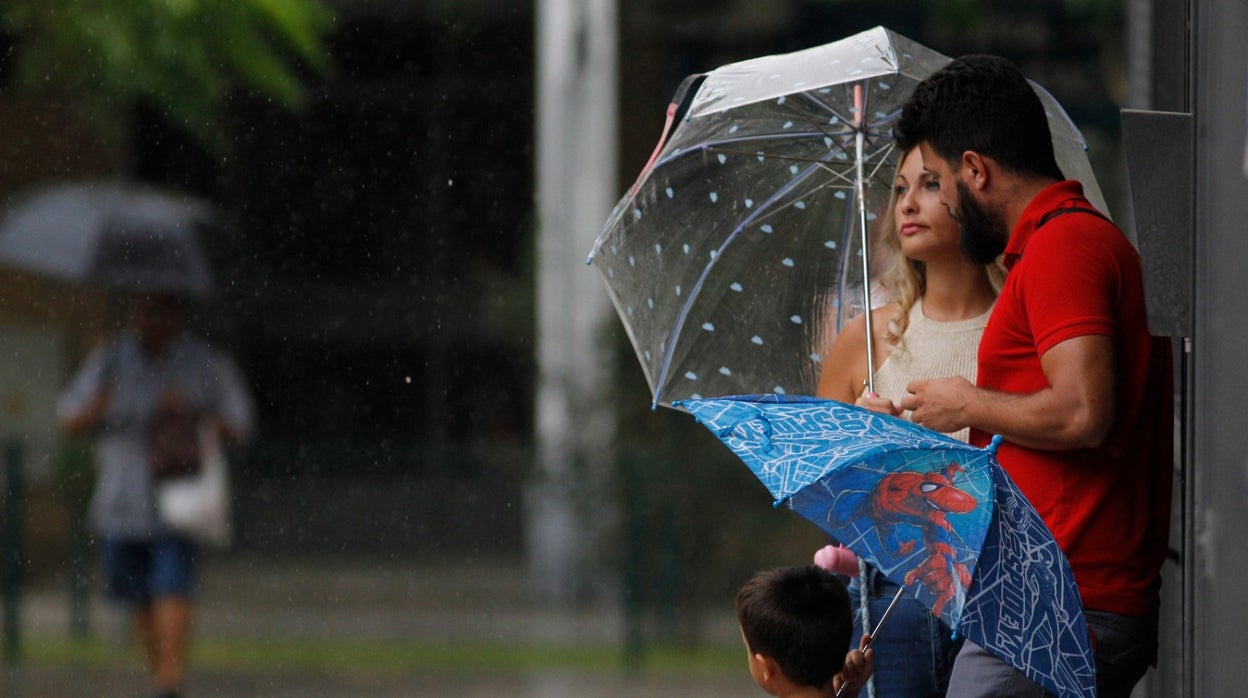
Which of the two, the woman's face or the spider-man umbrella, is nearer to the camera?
the spider-man umbrella

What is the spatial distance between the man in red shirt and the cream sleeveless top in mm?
242

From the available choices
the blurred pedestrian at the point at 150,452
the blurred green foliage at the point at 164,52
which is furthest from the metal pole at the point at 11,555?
the blurred green foliage at the point at 164,52

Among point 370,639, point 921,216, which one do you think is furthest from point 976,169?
point 370,639

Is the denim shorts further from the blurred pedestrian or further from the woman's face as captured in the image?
the woman's face

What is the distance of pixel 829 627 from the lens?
8.03 feet

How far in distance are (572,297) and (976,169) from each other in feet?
18.8

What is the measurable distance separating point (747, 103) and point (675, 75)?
19.0ft

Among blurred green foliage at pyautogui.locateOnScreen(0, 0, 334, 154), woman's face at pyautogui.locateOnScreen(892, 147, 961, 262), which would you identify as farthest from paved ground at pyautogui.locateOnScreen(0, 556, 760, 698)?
woman's face at pyautogui.locateOnScreen(892, 147, 961, 262)

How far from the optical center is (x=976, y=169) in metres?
2.27

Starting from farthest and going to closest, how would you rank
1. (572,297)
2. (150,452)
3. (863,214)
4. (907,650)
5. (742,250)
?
(572,297) < (150,452) < (742,250) < (863,214) < (907,650)

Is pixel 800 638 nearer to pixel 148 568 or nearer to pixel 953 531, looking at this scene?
pixel 953 531

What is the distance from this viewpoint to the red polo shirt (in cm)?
209

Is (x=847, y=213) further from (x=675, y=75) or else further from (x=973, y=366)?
(x=675, y=75)

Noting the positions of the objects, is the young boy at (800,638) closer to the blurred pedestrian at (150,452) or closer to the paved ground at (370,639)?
the blurred pedestrian at (150,452)
